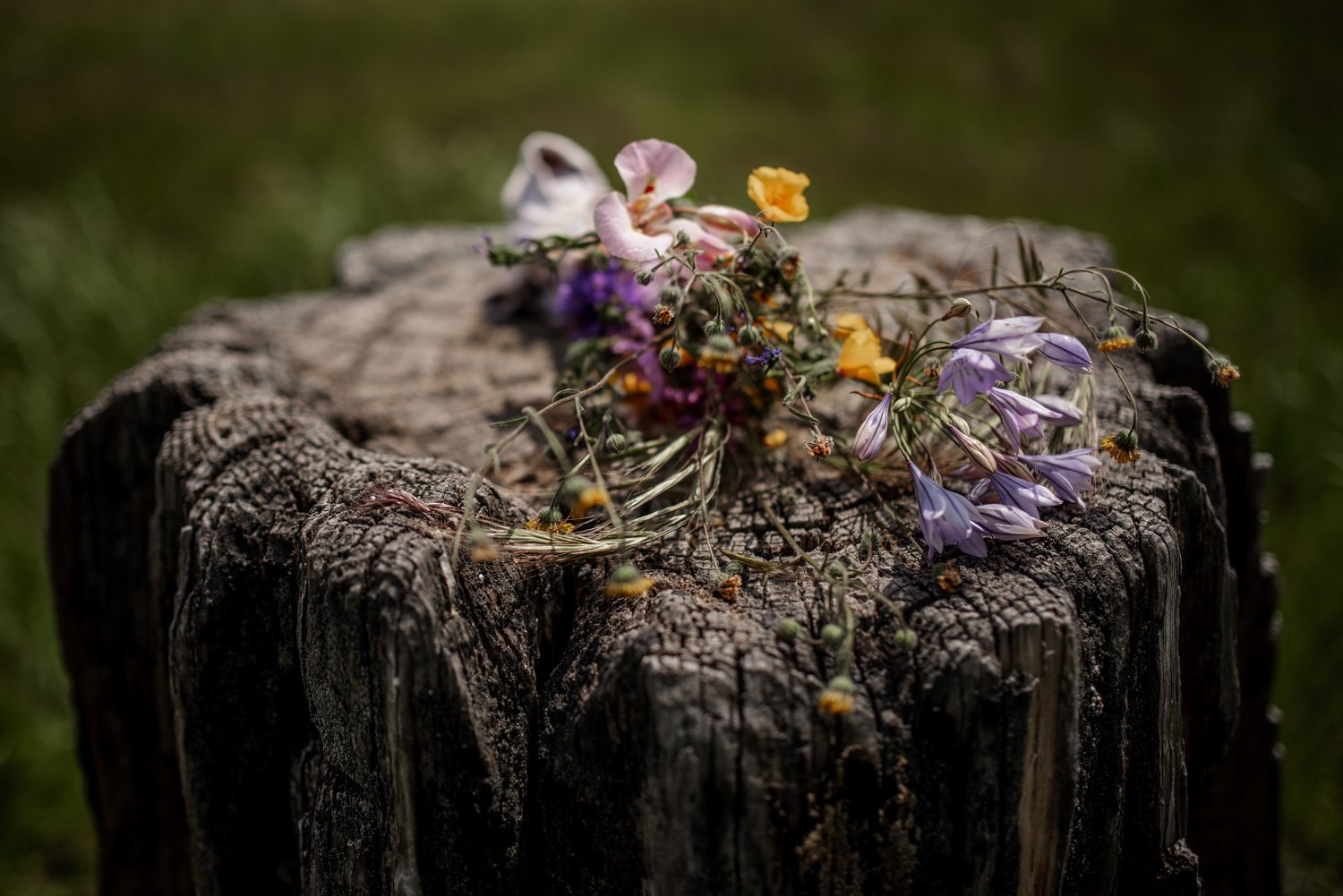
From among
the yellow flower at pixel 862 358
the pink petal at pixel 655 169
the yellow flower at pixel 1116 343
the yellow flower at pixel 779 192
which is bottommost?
the yellow flower at pixel 1116 343

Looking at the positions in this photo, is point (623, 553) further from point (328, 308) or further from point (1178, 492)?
point (328, 308)

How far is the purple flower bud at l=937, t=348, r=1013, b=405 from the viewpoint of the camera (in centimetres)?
120

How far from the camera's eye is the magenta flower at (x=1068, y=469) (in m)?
1.28

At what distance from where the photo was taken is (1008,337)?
4.07 ft

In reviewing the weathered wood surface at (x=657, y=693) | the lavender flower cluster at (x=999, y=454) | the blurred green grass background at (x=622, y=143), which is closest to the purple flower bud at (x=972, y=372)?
the lavender flower cluster at (x=999, y=454)

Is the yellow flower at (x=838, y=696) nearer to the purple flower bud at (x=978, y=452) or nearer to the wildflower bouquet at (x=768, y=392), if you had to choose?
the wildflower bouquet at (x=768, y=392)

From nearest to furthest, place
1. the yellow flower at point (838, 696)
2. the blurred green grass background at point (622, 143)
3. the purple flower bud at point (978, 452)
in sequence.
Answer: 1. the yellow flower at point (838, 696)
2. the purple flower bud at point (978, 452)
3. the blurred green grass background at point (622, 143)

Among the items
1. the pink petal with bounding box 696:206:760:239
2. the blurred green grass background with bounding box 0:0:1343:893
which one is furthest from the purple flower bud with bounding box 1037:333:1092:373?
the blurred green grass background with bounding box 0:0:1343:893

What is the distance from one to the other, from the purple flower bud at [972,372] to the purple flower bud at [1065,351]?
0.26 feet

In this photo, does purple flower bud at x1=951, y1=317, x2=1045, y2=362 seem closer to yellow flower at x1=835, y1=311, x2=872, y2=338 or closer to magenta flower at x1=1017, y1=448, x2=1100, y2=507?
magenta flower at x1=1017, y1=448, x2=1100, y2=507

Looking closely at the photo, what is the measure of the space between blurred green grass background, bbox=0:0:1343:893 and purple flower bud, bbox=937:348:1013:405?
2.01 metres

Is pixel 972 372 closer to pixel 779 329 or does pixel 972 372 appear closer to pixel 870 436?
pixel 870 436

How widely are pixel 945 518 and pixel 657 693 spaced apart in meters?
0.45

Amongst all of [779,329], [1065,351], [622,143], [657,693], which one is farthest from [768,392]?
[622,143]
